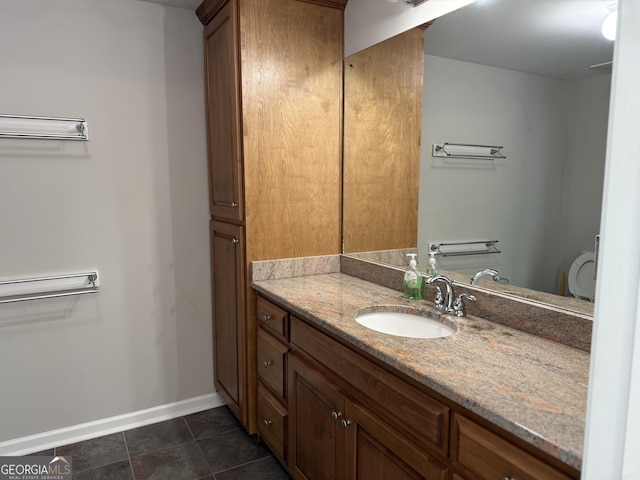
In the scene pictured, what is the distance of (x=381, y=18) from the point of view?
78.7 inches

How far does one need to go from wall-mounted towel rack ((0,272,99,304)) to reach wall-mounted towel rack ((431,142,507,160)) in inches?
71.2

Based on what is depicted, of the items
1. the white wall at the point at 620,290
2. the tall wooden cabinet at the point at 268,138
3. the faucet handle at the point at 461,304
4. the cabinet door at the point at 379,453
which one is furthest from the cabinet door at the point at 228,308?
the white wall at the point at 620,290

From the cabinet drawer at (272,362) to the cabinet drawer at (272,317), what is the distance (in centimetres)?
4

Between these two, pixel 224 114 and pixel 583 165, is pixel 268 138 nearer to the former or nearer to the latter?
pixel 224 114

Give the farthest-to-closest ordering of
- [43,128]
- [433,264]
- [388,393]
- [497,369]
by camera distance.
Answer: [43,128] → [433,264] → [388,393] → [497,369]

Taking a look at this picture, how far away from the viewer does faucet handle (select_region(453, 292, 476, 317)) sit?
5.25 ft

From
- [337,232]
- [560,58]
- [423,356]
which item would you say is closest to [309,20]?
[337,232]

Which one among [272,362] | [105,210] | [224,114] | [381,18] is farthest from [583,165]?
[105,210]

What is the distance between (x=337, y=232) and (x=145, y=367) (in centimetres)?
132

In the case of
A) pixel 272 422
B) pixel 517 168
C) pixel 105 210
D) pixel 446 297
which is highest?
pixel 517 168

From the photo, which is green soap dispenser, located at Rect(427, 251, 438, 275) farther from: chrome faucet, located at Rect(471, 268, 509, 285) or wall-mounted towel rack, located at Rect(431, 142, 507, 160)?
wall-mounted towel rack, located at Rect(431, 142, 507, 160)

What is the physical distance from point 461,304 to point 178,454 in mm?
1605

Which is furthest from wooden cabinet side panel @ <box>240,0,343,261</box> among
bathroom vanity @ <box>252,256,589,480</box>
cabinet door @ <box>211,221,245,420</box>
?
bathroom vanity @ <box>252,256,589,480</box>

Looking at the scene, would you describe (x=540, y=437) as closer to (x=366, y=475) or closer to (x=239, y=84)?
(x=366, y=475)
